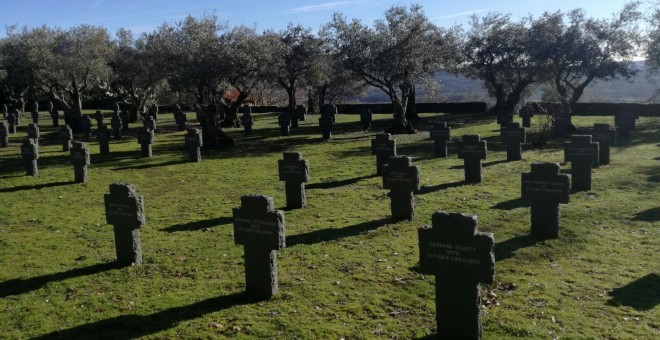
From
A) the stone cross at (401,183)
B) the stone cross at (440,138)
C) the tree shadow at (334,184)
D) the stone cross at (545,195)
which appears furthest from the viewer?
the stone cross at (440,138)

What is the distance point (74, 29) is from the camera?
39.8 m

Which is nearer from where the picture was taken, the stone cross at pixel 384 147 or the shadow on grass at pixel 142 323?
the shadow on grass at pixel 142 323

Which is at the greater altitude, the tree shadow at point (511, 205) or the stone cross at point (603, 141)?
the stone cross at point (603, 141)

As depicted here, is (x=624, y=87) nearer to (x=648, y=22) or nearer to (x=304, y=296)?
(x=648, y=22)

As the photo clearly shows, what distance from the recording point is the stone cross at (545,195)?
1110cm

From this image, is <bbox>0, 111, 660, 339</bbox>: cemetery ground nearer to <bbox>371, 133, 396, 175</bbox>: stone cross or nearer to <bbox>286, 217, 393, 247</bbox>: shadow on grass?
<bbox>286, 217, 393, 247</bbox>: shadow on grass

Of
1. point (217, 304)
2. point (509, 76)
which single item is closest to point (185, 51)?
point (217, 304)

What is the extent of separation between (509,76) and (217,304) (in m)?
39.5

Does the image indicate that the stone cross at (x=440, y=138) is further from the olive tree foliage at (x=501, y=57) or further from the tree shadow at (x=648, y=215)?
the olive tree foliage at (x=501, y=57)

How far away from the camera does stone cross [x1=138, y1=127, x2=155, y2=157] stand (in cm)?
2486

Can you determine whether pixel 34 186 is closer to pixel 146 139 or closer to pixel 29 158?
pixel 29 158

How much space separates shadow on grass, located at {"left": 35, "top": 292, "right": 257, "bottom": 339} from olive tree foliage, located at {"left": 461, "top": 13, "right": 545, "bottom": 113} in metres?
35.2


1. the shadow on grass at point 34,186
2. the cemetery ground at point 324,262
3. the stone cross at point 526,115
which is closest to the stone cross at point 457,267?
the cemetery ground at point 324,262

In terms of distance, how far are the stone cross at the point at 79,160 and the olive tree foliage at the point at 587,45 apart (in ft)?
91.4
